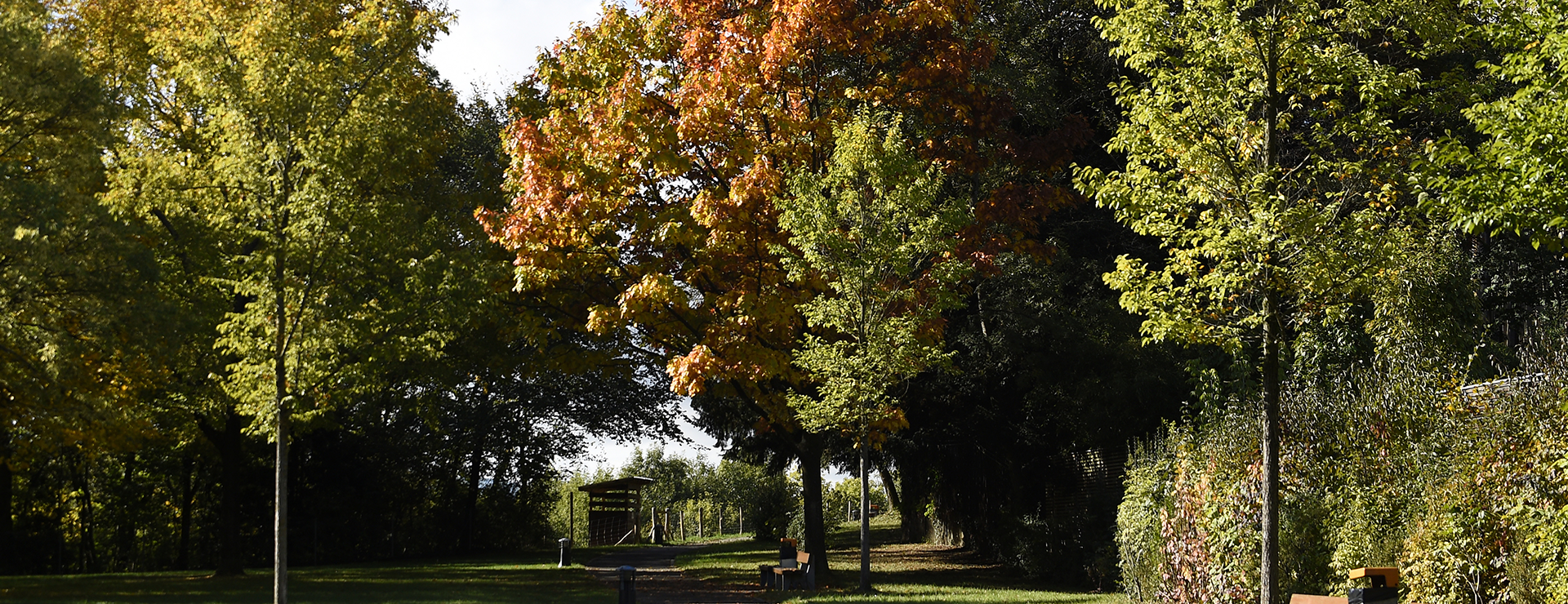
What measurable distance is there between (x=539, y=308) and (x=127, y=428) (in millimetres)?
6571

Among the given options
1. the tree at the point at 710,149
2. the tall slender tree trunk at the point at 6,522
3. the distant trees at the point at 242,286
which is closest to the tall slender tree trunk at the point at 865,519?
the tree at the point at 710,149

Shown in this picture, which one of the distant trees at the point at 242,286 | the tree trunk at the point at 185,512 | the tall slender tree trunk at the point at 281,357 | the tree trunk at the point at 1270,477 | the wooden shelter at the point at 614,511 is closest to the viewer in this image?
the tree trunk at the point at 1270,477

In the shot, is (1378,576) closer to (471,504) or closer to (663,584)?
(663,584)

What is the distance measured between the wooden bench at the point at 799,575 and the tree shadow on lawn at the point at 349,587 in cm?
241

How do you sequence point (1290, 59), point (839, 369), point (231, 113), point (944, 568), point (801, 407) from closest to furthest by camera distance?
1. point (1290, 59)
2. point (231, 113)
3. point (839, 369)
4. point (801, 407)
5. point (944, 568)

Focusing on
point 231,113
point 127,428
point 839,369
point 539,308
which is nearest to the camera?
point 231,113

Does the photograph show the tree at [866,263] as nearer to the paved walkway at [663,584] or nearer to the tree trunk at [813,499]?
the paved walkway at [663,584]

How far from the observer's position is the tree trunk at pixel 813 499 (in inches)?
705

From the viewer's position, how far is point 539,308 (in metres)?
19.9

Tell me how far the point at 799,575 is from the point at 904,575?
3.35 metres

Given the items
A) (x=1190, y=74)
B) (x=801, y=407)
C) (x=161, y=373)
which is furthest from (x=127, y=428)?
(x=1190, y=74)

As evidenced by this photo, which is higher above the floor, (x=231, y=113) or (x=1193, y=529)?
(x=231, y=113)

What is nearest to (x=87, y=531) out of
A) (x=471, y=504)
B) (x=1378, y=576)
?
(x=471, y=504)

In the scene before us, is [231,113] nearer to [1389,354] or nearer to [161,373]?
[161,373]
